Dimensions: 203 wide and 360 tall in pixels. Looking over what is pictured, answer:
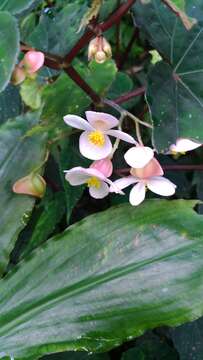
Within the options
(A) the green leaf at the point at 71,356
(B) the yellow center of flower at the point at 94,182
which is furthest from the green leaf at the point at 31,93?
(A) the green leaf at the point at 71,356

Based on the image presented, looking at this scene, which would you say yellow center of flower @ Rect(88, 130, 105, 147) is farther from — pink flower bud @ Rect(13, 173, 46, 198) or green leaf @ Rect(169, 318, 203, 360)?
green leaf @ Rect(169, 318, 203, 360)

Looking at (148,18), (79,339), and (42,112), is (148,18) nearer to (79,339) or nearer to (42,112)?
(42,112)

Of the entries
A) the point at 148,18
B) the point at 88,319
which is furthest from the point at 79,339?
the point at 148,18

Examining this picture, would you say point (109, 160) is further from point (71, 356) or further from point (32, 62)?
point (71, 356)

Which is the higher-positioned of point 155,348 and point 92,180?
point 92,180

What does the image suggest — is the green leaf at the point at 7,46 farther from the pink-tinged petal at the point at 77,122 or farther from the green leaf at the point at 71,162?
the green leaf at the point at 71,162

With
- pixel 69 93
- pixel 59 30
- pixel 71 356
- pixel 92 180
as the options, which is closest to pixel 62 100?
pixel 69 93

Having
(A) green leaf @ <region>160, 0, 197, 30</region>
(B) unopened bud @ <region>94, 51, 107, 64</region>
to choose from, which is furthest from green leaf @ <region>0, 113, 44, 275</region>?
(A) green leaf @ <region>160, 0, 197, 30</region>
